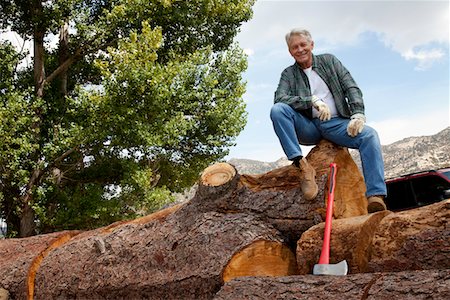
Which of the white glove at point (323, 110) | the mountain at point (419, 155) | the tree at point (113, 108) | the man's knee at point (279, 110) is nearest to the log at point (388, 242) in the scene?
the white glove at point (323, 110)

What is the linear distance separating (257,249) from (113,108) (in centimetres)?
758

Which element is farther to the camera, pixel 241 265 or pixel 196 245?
pixel 196 245

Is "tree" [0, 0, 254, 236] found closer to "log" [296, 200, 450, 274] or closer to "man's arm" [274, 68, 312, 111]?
"man's arm" [274, 68, 312, 111]

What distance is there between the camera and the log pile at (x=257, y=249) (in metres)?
3.18

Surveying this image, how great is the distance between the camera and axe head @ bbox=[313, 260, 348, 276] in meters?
3.40

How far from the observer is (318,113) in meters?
4.51

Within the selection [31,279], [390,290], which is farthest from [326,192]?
[31,279]

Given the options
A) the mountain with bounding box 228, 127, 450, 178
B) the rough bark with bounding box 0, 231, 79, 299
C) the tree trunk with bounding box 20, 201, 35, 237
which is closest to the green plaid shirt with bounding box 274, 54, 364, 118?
the rough bark with bounding box 0, 231, 79, 299

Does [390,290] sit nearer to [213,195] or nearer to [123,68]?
[213,195]

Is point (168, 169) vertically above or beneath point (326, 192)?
above

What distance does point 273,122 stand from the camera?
177 inches

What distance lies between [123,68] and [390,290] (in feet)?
29.9

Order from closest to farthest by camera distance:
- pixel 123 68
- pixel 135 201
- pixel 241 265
Answer: pixel 241 265, pixel 123 68, pixel 135 201

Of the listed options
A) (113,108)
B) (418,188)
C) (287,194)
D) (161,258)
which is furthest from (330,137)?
(113,108)
